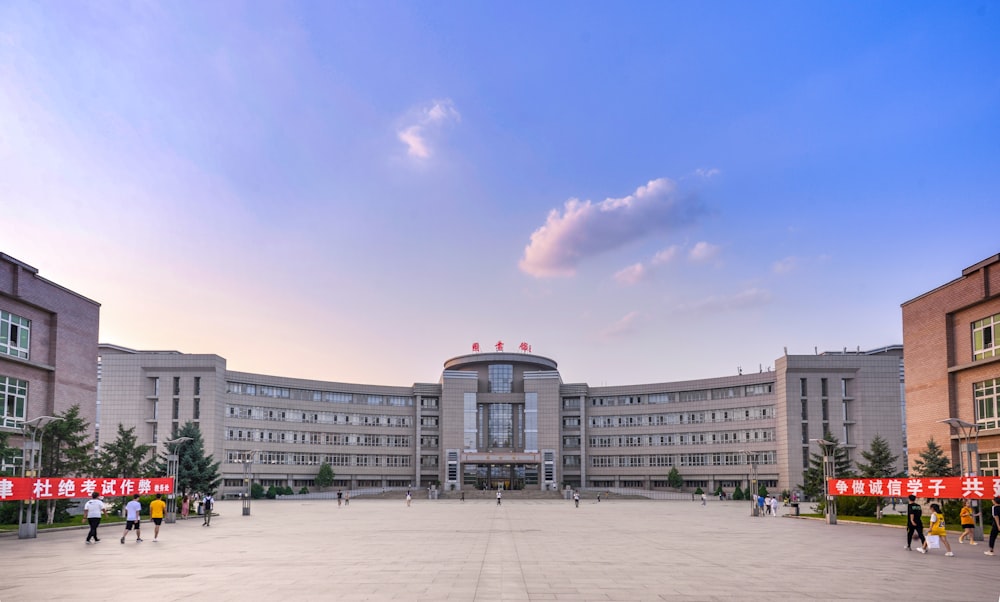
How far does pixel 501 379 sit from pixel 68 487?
253ft

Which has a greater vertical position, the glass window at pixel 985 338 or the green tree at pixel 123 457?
the glass window at pixel 985 338

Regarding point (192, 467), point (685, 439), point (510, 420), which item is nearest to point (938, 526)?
Answer: point (192, 467)

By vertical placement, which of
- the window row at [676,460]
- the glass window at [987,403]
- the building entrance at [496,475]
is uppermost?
the glass window at [987,403]

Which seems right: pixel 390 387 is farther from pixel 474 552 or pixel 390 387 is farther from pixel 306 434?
pixel 474 552

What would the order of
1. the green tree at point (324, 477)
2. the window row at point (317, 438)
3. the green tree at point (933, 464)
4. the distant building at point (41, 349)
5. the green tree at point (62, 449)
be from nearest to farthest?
1. the green tree at point (62, 449)
2. the green tree at point (933, 464)
3. the distant building at point (41, 349)
4. the window row at point (317, 438)
5. the green tree at point (324, 477)

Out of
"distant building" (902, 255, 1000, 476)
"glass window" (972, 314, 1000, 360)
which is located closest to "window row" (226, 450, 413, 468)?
"distant building" (902, 255, 1000, 476)

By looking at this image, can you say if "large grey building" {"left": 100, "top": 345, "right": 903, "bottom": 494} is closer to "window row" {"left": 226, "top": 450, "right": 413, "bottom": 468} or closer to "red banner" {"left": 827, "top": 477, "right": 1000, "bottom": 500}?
"window row" {"left": 226, "top": 450, "right": 413, "bottom": 468}

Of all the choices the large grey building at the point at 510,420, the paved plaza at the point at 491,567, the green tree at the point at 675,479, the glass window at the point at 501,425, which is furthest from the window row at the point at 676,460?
the paved plaza at the point at 491,567

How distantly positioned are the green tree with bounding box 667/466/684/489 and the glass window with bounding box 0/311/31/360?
7231 centimetres

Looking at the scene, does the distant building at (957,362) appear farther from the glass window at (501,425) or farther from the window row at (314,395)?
Answer: the window row at (314,395)

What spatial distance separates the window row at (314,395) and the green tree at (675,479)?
34.9 metres

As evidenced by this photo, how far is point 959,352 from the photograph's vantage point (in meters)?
40.4

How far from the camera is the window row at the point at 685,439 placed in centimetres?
9169

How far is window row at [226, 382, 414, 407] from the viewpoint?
309ft
